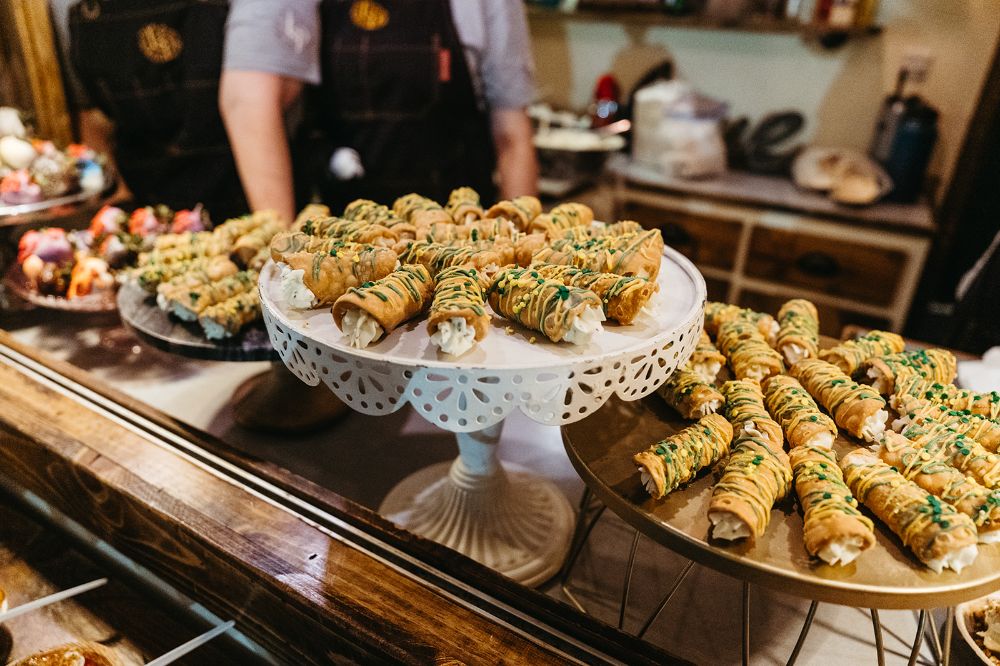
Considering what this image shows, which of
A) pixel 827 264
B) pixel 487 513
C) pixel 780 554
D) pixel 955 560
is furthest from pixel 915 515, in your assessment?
pixel 827 264

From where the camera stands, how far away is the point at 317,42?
1995mm

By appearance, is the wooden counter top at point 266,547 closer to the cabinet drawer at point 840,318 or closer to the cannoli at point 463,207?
the cannoli at point 463,207

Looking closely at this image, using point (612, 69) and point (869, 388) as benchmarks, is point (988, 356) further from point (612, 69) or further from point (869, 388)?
point (612, 69)

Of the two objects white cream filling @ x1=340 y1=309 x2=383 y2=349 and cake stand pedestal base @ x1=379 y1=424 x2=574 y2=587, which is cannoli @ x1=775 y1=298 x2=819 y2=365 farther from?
white cream filling @ x1=340 y1=309 x2=383 y2=349

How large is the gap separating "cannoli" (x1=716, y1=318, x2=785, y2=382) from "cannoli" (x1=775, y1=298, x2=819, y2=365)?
0.03m

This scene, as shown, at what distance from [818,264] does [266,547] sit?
2.80 m

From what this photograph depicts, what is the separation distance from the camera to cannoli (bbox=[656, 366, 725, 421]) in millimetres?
944

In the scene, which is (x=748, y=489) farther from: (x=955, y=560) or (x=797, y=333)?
(x=797, y=333)

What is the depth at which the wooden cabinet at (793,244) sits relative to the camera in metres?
2.82

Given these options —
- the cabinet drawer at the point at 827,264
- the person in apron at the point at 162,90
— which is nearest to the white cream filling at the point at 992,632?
the person in apron at the point at 162,90

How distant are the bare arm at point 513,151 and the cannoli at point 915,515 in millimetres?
1670

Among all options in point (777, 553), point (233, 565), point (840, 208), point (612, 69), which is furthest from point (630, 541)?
point (612, 69)

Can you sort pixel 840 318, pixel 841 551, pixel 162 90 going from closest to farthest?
pixel 841 551 < pixel 162 90 < pixel 840 318

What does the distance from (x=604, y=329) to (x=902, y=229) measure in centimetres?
252
